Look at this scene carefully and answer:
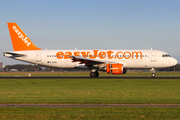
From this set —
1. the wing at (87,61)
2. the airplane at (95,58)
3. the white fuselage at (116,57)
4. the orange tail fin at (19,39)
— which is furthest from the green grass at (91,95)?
the orange tail fin at (19,39)

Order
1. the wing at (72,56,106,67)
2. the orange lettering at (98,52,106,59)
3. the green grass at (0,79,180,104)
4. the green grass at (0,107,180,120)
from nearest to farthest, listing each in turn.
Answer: the green grass at (0,107,180,120) < the green grass at (0,79,180,104) < the wing at (72,56,106,67) < the orange lettering at (98,52,106,59)

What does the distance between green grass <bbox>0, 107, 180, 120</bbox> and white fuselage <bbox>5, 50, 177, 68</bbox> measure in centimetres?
2861

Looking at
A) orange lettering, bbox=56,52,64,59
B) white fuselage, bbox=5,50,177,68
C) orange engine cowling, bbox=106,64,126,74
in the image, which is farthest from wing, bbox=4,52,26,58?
orange engine cowling, bbox=106,64,126,74

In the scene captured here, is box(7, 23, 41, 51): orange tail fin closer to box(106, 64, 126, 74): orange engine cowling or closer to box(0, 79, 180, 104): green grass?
box(106, 64, 126, 74): orange engine cowling

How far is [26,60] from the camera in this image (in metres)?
43.1

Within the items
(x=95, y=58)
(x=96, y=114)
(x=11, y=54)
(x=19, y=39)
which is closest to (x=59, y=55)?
(x=95, y=58)

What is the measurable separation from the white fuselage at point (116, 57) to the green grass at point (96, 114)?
2861cm

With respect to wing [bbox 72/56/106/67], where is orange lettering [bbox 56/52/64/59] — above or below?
above

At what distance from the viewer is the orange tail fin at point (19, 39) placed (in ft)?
144

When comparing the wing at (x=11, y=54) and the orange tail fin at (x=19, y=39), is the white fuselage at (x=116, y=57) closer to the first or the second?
the wing at (x=11, y=54)

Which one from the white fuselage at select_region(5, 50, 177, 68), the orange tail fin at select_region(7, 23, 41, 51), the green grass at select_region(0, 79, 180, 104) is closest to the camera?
the green grass at select_region(0, 79, 180, 104)

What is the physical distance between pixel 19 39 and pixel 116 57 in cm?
1709

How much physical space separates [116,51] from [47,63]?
1175cm

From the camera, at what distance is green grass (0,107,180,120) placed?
10117mm
